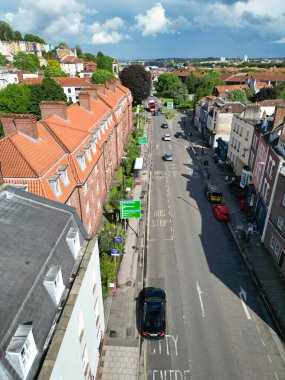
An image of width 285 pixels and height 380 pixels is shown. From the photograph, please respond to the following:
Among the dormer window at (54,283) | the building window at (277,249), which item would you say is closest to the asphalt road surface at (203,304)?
the building window at (277,249)

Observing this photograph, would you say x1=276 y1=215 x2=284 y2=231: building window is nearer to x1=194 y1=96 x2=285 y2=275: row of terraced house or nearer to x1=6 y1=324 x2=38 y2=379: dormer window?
x1=194 y1=96 x2=285 y2=275: row of terraced house

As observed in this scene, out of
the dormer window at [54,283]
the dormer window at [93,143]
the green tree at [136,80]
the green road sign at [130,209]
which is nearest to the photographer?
the dormer window at [54,283]

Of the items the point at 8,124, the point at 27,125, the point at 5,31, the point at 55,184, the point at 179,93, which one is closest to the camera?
the point at 55,184

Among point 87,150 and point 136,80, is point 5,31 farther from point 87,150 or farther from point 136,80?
point 87,150

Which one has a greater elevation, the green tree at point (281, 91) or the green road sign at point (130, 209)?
the green tree at point (281, 91)

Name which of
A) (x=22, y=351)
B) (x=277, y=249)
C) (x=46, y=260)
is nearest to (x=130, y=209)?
(x=277, y=249)

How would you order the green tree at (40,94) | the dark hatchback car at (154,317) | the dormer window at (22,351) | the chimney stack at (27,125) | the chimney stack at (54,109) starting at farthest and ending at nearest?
the green tree at (40,94), the chimney stack at (54,109), the chimney stack at (27,125), the dark hatchback car at (154,317), the dormer window at (22,351)

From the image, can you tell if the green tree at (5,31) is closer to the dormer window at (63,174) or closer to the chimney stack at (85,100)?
the chimney stack at (85,100)

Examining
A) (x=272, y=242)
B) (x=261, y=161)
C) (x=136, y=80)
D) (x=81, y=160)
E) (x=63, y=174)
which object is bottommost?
(x=272, y=242)
